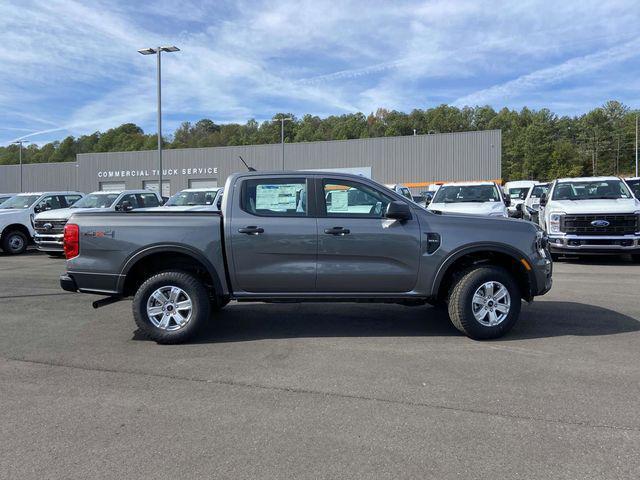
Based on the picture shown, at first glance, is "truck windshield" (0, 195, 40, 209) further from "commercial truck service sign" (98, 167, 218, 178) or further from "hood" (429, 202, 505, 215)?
"commercial truck service sign" (98, 167, 218, 178)

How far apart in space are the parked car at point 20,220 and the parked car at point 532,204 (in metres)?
14.7

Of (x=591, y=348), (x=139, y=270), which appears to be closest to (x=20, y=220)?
(x=139, y=270)

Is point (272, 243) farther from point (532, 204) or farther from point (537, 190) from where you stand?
point (537, 190)

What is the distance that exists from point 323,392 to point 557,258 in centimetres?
1087

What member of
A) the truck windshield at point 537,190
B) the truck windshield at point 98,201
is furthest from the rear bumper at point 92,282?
the truck windshield at point 537,190

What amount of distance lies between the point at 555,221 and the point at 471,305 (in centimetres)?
731

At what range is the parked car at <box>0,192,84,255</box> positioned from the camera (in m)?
16.4

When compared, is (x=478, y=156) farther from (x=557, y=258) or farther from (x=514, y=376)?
(x=514, y=376)

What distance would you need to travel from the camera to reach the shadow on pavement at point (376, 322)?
20.6 ft

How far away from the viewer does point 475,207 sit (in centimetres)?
1321

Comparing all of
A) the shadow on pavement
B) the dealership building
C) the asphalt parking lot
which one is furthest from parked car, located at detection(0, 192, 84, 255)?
the dealership building

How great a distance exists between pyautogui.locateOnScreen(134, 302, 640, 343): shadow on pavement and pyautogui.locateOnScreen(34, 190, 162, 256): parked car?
7.70 m

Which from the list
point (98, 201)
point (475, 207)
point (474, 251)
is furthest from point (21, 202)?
point (474, 251)

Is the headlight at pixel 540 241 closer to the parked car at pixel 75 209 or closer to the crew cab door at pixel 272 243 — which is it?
the crew cab door at pixel 272 243
